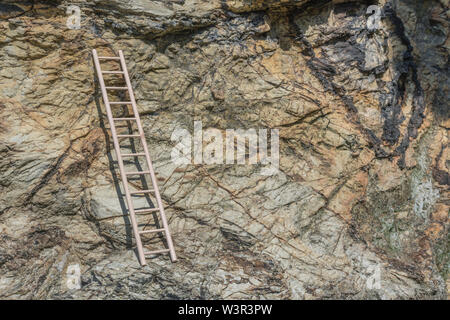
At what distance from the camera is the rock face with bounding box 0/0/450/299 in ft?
15.9

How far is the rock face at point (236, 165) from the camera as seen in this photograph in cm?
484

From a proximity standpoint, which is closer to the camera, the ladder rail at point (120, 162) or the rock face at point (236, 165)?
the ladder rail at point (120, 162)

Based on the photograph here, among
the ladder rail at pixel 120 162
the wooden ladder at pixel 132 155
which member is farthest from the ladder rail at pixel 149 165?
the ladder rail at pixel 120 162

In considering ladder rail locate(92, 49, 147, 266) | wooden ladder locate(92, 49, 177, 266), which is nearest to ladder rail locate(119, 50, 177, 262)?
wooden ladder locate(92, 49, 177, 266)

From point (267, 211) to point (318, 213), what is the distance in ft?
2.09

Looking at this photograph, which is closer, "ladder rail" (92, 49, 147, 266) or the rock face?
"ladder rail" (92, 49, 147, 266)

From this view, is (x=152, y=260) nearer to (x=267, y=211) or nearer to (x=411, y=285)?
(x=267, y=211)

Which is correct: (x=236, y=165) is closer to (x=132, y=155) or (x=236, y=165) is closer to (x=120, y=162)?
(x=132, y=155)

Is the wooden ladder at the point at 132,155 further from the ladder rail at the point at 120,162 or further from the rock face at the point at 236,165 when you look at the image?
the rock face at the point at 236,165

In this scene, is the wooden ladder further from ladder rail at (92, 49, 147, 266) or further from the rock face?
the rock face

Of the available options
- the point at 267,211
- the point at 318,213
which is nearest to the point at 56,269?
the point at 267,211

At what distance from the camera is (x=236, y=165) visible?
5562 mm

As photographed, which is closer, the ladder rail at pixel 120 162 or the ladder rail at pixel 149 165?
the ladder rail at pixel 120 162

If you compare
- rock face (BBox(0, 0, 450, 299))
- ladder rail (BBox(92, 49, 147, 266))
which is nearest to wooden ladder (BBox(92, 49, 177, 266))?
ladder rail (BBox(92, 49, 147, 266))
